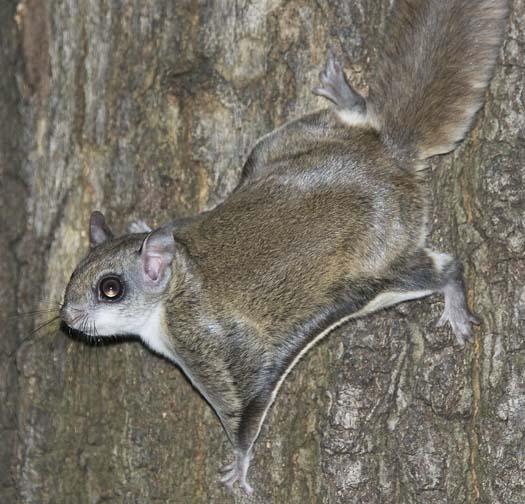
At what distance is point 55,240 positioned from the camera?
465 cm

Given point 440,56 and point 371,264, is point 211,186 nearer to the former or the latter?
point 371,264

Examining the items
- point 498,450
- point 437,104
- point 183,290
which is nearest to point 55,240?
point 183,290

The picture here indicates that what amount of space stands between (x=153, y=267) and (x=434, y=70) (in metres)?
1.52

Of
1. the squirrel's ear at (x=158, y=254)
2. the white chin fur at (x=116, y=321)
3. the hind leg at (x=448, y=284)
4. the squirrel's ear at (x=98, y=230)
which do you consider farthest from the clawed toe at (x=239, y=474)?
the squirrel's ear at (x=98, y=230)

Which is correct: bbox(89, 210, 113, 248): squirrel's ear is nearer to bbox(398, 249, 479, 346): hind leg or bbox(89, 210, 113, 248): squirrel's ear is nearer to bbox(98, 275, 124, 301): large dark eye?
bbox(98, 275, 124, 301): large dark eye

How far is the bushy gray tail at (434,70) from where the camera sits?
393cm

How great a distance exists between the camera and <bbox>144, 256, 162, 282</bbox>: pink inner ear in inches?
165

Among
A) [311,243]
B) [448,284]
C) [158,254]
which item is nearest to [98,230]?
[158,254]

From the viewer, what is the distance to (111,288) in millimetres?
4262

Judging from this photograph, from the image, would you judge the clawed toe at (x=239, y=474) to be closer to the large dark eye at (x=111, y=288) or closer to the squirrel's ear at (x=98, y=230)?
the large dark eye at (x=111, y=288)

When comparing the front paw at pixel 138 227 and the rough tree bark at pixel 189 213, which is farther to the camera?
the front paw at pixel 138 227

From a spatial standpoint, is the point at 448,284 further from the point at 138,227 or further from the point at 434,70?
the point at 138,227

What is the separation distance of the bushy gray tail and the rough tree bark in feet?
0.38

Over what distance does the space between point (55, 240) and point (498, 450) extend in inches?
91.7
